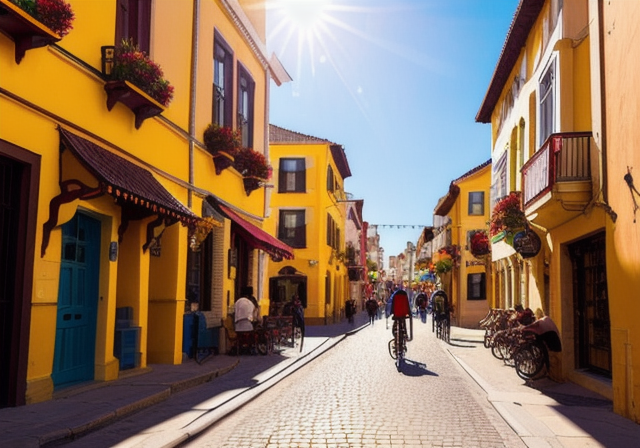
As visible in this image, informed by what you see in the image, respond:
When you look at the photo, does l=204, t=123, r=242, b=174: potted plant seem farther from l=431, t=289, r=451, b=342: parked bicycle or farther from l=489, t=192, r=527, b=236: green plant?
l=431, t=289, r=451, b=342: parked bicycle

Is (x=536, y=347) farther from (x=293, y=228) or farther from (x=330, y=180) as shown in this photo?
(x=330, y=180)

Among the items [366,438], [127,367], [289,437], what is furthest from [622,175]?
[127,367]

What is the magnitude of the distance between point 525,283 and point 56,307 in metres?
12.2

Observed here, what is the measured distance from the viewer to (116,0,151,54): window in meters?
11.7

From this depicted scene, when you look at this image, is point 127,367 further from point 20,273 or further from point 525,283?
point 525,283

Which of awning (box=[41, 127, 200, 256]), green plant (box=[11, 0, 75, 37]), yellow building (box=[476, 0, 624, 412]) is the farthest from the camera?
yellow building (box=[476, 0, 624, 412])

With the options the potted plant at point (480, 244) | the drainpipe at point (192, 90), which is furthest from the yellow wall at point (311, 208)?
the drainpipe at point (192, 90)

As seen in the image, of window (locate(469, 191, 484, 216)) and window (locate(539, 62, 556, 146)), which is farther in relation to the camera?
window (locate(469, 191, 484, 216))

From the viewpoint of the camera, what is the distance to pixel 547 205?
1248 centimetres

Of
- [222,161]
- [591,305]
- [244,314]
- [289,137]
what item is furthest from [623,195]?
[289,137]

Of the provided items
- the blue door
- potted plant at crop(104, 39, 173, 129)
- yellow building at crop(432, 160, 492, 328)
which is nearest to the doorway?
potted plant at crop(104, 39, 173, 129)

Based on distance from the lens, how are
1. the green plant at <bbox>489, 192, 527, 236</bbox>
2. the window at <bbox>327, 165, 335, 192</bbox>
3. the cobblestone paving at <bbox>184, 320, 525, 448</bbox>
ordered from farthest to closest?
the window at <bbox>327, 165, 335, 192</bbox>, the green plant at <bbox>489, 192, 527, 236</bbox>, the cobblestone paving at <bbox>184, 320, 525, 448</bbox>

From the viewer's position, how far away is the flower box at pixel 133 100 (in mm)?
10930

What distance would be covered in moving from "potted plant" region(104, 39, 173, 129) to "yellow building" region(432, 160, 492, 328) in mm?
26420
